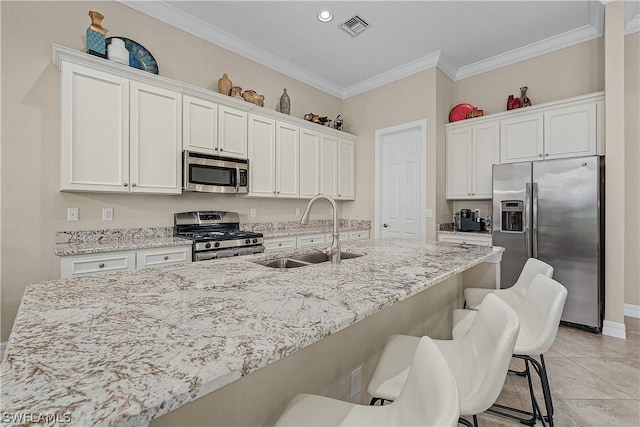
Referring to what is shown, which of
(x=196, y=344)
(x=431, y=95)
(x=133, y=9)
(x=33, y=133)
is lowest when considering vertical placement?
(x=196, y=344)

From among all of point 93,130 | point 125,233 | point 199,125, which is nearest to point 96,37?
point 93,130

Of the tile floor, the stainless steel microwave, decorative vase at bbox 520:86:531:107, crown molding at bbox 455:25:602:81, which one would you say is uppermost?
crown molding at bbox 455:25:602:81

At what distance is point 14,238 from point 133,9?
232 cm

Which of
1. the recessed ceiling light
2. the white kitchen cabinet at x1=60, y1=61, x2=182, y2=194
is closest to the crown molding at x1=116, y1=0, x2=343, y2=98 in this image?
the white kitchen cabinet at x1=60, y1=61, x2=182, y2=194

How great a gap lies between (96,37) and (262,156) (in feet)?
5.92

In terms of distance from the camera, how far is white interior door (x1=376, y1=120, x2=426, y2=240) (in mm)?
4078

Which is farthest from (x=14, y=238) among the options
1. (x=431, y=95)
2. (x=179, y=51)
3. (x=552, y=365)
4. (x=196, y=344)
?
(x=431, y=95)

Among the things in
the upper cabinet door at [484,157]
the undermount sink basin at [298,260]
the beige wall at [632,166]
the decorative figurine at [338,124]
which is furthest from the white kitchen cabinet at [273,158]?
the beige wall at [632,166]

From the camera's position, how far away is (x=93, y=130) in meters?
2.40

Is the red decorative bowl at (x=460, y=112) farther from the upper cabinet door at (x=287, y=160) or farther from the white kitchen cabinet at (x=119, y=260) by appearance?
the white kitchen cabinet at (x=119, y=260)

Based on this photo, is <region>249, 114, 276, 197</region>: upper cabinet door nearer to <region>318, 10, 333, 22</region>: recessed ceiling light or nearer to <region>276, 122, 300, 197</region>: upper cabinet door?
<region>276, 122, 300, 197</region>: upper cabinet door

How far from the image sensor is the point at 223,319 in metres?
0.75

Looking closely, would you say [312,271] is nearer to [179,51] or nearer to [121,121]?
[121,121]

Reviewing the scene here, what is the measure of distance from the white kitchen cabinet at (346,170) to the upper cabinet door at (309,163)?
19.2 inches
